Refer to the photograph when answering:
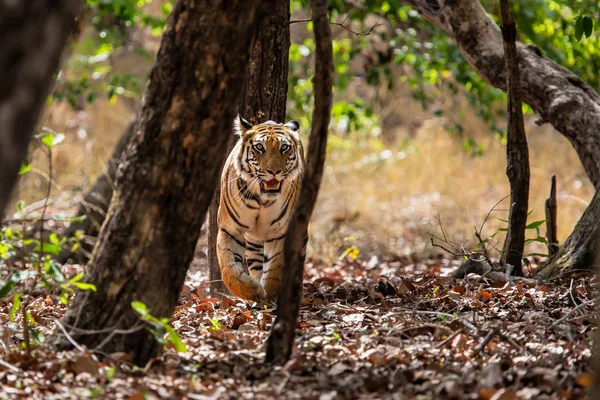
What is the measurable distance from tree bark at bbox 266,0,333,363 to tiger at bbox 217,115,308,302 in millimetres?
2053

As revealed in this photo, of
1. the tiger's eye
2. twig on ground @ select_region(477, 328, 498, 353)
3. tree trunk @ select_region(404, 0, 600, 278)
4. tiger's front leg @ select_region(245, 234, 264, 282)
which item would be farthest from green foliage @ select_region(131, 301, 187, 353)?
tree trunk @ select_region(404, 0, 600, 278)

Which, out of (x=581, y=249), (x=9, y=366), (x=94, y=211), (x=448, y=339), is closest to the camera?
(x=9, y=366)

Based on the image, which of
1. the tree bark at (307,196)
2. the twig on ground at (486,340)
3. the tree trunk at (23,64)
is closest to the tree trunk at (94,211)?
the tree bark at (307,196)

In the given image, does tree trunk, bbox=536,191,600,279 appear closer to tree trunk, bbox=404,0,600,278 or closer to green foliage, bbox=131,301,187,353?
tree trunk, bbox=404,0,600,278

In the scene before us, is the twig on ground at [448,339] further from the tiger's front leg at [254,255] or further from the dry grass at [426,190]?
the dry grass at [426,190]

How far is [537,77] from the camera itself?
5938 millimetres

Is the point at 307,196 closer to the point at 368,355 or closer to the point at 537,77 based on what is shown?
the point at 368,355

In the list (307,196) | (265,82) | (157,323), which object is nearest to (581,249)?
(265,82)

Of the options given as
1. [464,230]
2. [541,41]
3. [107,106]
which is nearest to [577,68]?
[541,41]

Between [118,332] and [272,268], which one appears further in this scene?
[272,268]

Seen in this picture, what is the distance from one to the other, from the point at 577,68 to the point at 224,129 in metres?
5.93

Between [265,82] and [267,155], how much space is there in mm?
505

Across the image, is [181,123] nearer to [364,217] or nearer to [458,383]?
[458,383]

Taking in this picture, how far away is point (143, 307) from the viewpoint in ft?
9.84
